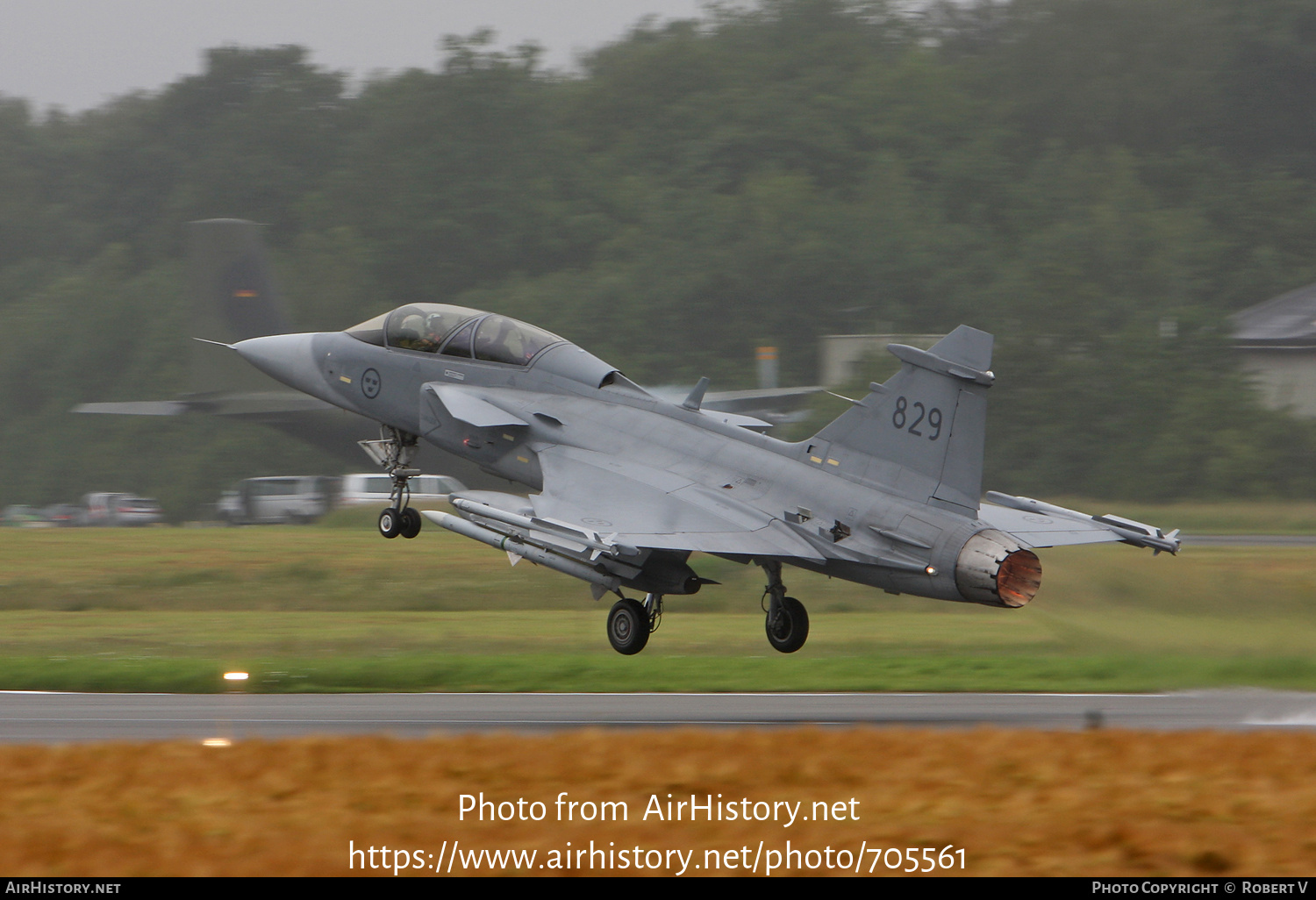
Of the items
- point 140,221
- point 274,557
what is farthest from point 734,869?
point 140,221

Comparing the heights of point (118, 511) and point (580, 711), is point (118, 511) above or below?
above

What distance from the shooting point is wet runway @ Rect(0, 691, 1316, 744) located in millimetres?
14758

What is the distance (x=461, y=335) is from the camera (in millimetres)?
20938

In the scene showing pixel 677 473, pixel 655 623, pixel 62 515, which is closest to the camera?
pixel 655 623

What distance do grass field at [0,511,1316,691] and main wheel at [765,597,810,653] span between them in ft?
2.63

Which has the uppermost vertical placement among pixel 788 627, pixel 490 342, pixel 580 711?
pixel 490 342

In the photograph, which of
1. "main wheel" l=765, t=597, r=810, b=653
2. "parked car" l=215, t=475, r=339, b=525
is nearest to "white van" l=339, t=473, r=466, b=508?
"parked car" l=215, t=475, r=339, b=525

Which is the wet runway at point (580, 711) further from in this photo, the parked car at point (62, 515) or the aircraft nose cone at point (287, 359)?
the parked car at point (62, 515)

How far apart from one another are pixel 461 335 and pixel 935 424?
726 centimetres

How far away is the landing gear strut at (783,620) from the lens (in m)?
18.7

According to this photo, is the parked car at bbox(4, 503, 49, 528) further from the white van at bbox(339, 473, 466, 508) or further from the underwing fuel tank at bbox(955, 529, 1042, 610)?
the underwing fuel tank at bbox(955, 529, 1042, 610)

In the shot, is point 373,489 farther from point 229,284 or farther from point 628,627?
point 628,627

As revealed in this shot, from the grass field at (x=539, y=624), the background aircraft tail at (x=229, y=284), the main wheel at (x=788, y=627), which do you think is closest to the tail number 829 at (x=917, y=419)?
the main wheel at (x=788, y=627)

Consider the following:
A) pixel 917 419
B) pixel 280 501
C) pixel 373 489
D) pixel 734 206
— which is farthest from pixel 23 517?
pixel 917 419
